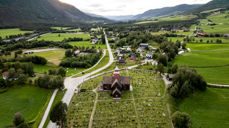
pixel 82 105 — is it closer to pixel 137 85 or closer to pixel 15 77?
pixel 137 85

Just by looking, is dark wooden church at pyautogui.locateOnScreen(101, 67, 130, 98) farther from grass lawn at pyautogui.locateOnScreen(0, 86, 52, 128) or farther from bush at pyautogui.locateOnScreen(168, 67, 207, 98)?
grass lawn at pyautogui.locateOnScreen(0, 86, 52, 128)

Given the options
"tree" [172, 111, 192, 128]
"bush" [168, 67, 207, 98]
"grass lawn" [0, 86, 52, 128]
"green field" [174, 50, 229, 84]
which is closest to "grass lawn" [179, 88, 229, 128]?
"bush" [168, 67, 207, 98]

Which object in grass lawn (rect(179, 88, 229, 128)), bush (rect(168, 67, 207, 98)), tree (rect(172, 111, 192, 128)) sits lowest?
grass lawn (rect(179, 88, 229, 128))

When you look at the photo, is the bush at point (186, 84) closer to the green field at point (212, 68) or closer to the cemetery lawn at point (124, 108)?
the cemetery lawn at point (124, 108)

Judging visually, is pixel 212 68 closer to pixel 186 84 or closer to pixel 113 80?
pixel 186 84

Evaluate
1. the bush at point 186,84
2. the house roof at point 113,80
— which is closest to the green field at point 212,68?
the bush at point 186,84

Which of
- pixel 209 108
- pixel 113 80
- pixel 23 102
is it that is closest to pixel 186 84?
pixel 209 108
